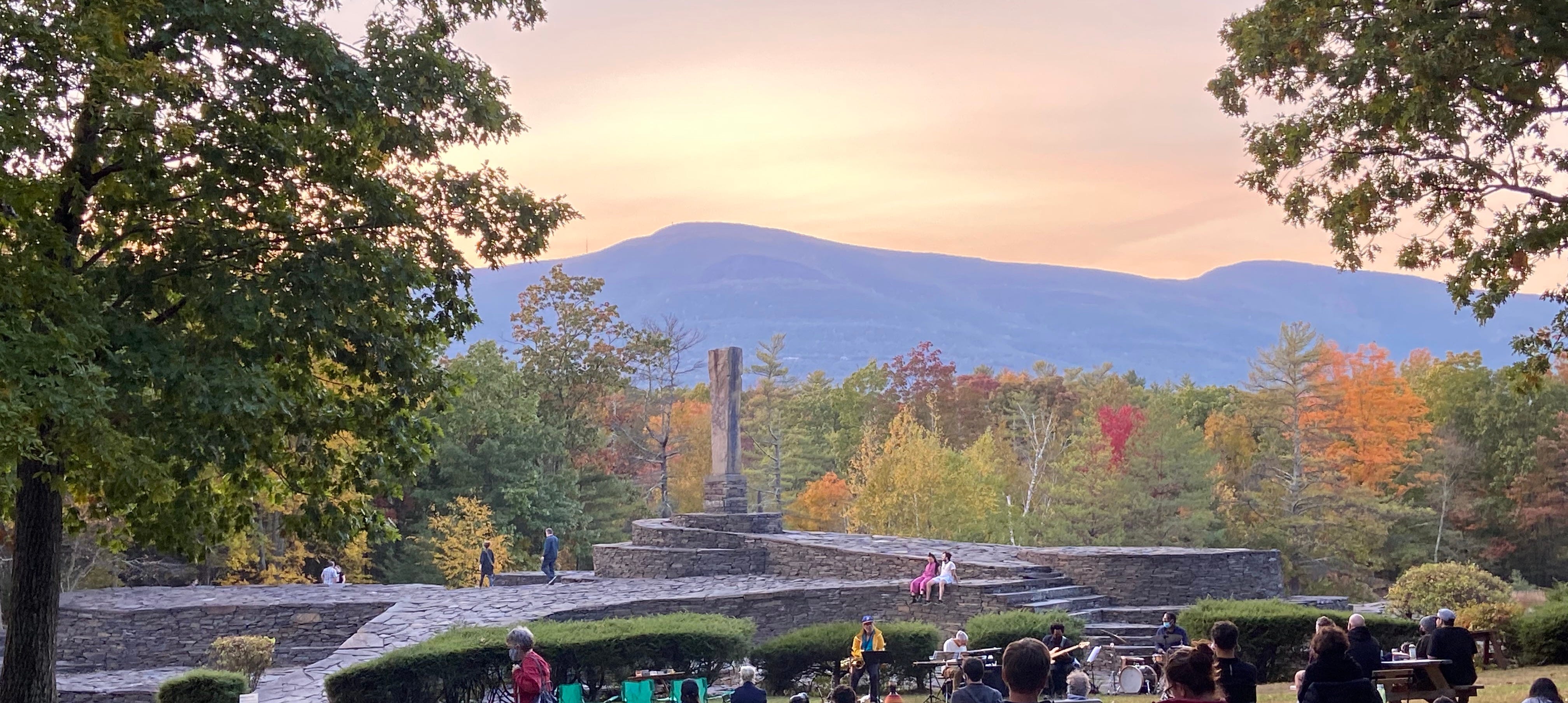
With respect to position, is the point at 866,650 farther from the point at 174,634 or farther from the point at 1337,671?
the point at 174,634

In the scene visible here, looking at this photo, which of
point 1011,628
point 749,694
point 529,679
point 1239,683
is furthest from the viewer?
point 1011,628

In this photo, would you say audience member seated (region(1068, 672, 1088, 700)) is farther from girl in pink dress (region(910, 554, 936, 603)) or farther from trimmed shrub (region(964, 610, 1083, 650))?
girl in pink dress (region(910, 554, 936, 603))

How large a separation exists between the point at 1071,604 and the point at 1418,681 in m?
11.2

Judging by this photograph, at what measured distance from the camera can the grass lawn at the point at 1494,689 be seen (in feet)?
43.3

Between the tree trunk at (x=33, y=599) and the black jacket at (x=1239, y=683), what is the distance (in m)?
9.83

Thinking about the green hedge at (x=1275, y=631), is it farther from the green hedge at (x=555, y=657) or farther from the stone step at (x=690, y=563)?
the stone step at (x=690, y=563)

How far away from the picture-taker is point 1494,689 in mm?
13953

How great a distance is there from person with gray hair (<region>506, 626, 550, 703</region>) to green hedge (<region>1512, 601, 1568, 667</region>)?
15.2 meters

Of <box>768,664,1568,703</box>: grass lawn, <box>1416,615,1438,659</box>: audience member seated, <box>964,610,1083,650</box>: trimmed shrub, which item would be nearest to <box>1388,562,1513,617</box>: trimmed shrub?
<box>768,664,1568,703</box>: grass lawn

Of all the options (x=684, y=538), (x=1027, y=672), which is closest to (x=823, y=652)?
(x=684, y=538)

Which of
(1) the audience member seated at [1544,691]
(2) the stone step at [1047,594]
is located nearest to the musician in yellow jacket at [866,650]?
(2) the stone step at [1047,594]

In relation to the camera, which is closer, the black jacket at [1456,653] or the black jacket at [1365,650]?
the black jacket at [1365,650]

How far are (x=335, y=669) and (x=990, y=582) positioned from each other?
37.6ft

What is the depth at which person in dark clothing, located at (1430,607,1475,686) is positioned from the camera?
11422 millimetres
